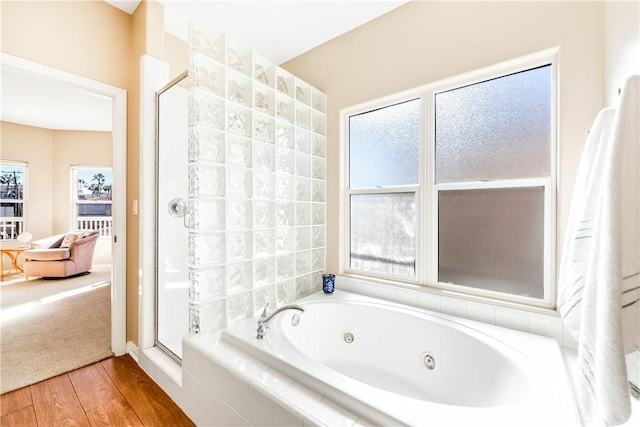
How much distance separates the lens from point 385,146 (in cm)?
213

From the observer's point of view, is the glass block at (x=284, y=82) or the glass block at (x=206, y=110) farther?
the glass block at (x=284, y=82)

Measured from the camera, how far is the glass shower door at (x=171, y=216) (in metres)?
2.00

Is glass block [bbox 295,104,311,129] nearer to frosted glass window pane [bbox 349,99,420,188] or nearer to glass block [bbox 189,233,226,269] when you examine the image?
frosted glass window pane [bbox 349,99,420,188]

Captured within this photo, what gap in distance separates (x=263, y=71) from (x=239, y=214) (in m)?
0.95

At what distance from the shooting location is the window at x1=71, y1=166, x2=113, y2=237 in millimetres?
5410

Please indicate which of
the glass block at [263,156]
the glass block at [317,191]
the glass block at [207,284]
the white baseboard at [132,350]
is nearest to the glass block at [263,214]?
the glass block at [263,156]

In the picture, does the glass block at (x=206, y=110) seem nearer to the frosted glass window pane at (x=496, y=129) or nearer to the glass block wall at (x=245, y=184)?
the glass block wall at (x=245, y=184)

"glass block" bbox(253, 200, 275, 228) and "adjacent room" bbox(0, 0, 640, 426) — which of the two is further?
"glass block" bbox(253, 200, 275, 228)

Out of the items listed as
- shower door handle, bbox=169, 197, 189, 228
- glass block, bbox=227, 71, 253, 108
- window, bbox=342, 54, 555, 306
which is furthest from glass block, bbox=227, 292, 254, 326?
glass block, bbox=227, 71, 253, 108

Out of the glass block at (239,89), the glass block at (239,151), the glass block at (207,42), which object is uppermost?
the glass block at (207,42)

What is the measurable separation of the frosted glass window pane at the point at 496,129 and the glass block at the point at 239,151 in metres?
1.25

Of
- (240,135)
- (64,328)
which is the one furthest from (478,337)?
(64,328)

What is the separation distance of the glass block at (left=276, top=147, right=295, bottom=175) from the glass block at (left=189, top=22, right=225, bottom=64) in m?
0.64

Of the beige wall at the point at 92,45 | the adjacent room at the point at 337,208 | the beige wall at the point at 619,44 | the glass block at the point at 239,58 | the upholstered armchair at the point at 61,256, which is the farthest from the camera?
the upholstered armchair at the point at 61,256
